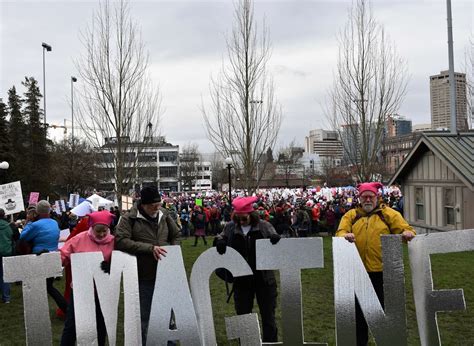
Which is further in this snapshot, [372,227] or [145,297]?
[145,297]

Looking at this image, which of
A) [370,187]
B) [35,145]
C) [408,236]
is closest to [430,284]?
[408,236]

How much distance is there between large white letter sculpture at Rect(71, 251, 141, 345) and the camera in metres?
4.66

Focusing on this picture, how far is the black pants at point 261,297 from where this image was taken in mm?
5285

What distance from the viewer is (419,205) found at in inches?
763

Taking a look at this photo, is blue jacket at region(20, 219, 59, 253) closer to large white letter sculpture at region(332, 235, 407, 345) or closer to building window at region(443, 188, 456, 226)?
large white letter sculpture at region(332, 235, 407, 345)

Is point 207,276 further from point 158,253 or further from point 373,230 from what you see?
point 373,230

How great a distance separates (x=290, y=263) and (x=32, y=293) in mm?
2603

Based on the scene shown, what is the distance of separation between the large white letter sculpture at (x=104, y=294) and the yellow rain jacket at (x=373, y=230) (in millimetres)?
2250

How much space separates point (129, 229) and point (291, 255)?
1774 mm

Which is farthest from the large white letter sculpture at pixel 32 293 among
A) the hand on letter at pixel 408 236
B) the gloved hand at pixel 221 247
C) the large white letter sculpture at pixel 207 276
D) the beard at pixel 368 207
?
the hand on letter at pixel 408 236

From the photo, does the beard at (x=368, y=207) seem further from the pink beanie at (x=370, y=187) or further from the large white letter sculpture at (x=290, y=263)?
the large white letter sculpture at (x=290, y=263)

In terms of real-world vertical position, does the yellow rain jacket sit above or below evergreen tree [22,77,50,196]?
below

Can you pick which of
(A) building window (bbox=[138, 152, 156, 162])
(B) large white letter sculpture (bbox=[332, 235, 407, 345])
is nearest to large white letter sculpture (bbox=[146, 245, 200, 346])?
(B) large white letter sculpture (bbox=[332, 235, 407, 345])

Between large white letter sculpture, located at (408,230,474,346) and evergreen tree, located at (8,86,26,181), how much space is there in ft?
136
